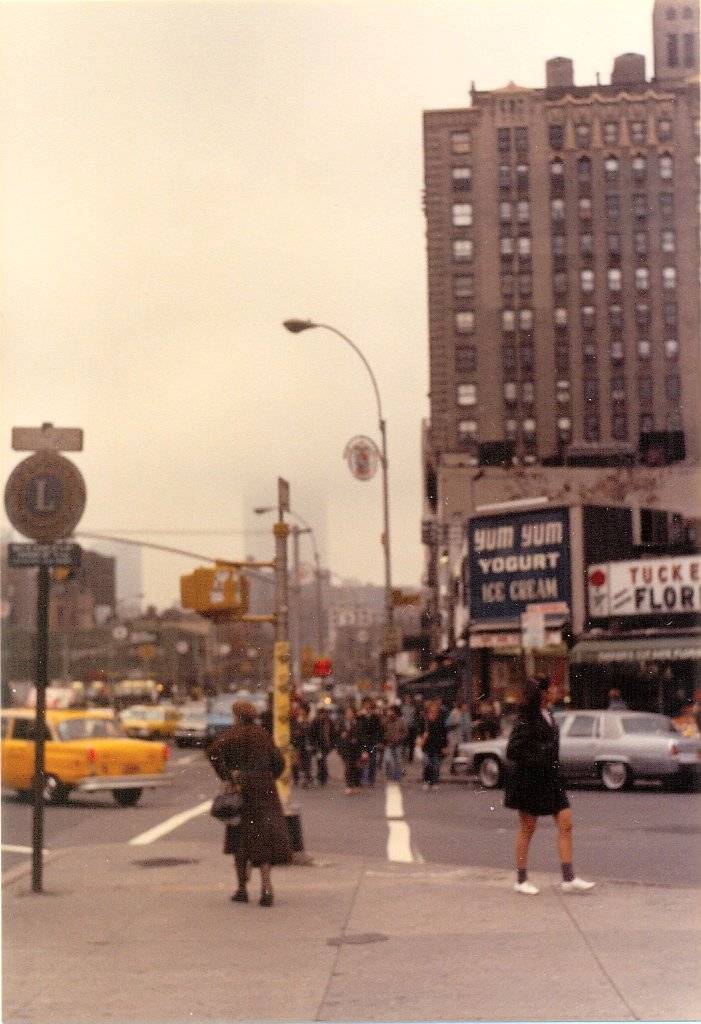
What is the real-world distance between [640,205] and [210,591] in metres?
26.8

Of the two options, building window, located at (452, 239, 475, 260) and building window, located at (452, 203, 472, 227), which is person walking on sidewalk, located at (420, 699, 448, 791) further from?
building window, located at (452, 239, 475, 260)

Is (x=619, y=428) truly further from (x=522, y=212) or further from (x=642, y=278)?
(x=642, y=278)

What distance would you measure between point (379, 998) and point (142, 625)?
3465 inches

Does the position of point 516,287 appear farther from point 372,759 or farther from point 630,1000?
point 630,1000

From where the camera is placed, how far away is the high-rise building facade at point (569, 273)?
105 feet

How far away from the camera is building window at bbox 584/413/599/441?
8156 centimetres

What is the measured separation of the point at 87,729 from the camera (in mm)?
25672

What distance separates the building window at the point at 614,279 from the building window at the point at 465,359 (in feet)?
93.4

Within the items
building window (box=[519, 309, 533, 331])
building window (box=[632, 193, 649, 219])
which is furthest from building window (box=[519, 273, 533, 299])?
building window (box=[632, 193, 649, 219])

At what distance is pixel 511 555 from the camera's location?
44.6m

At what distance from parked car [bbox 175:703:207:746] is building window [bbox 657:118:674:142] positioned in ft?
87.6

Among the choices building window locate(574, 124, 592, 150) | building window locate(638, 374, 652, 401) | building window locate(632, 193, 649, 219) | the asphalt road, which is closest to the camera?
the asphalt road

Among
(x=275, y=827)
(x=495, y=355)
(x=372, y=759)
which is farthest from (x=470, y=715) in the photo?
(x=495, y=355)

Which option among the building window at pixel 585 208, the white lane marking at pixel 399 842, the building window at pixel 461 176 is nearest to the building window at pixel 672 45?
the white lane marking at pixel 399 842
